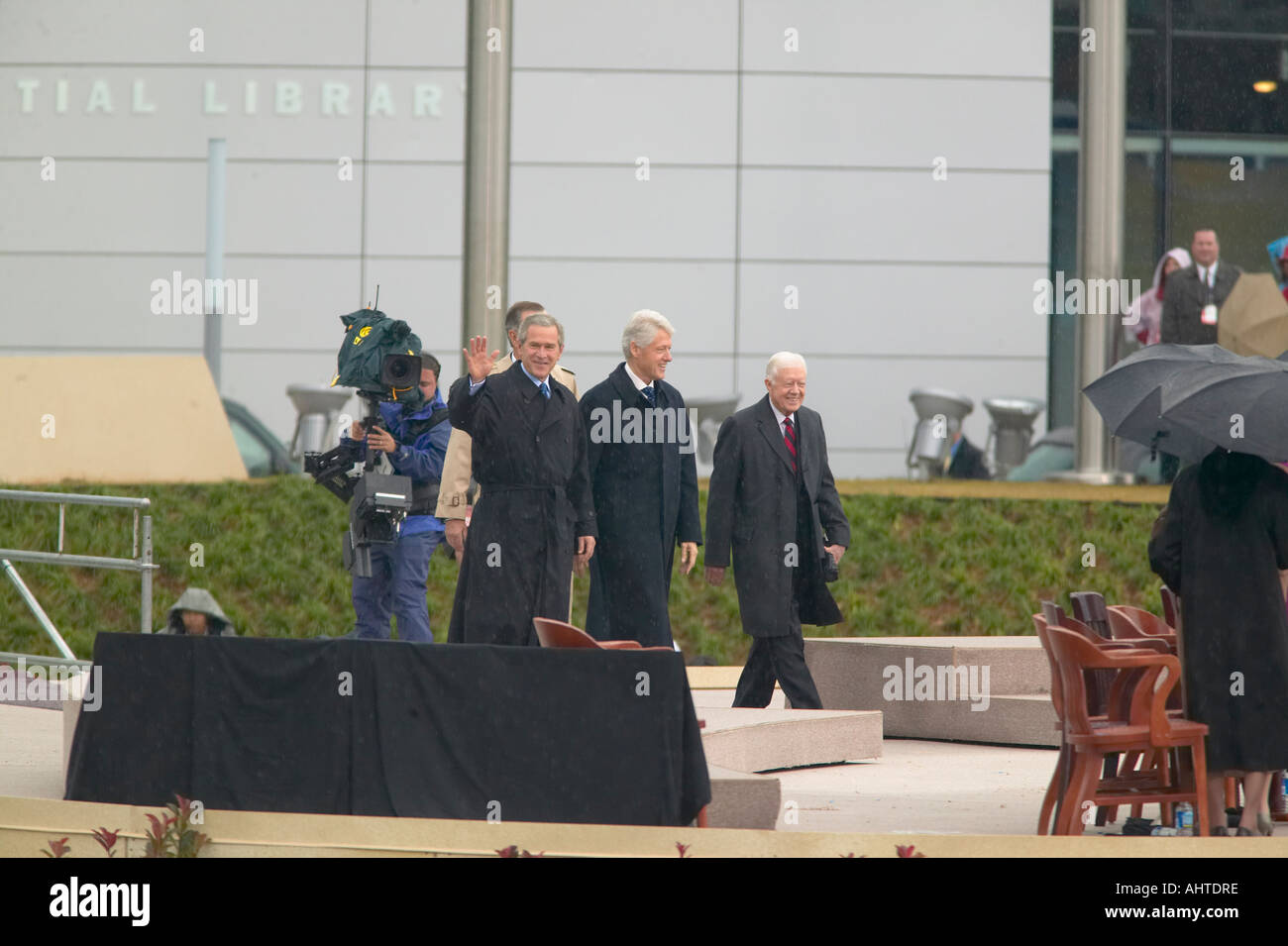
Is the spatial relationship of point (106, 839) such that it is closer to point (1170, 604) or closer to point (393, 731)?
point (393, 731)

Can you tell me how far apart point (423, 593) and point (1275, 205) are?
46.8 feet

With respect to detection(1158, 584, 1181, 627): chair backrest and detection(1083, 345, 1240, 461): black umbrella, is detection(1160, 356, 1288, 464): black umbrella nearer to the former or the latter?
detection(1083, 345, 1240, 461): black umbrella

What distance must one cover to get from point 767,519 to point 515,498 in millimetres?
2005

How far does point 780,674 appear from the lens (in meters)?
9.95

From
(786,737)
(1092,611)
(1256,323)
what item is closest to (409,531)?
(786,737)

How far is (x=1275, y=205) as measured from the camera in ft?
68.9

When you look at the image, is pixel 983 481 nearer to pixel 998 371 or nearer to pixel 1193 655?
pixel 998 371

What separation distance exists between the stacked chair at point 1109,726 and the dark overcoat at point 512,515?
2199mm

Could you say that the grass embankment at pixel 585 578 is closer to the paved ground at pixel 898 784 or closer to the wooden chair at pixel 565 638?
the paved ground at pixel 898 784

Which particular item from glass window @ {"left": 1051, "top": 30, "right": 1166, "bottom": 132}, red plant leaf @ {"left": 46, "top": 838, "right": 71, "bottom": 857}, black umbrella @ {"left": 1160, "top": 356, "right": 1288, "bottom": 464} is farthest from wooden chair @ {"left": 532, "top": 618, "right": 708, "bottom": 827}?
glass window @ {"left": 1051, "top": 30, "right": 1166, "bottom": 132}

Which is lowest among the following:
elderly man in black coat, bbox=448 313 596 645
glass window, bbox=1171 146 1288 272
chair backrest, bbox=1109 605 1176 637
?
chair backrest, bbox=1109 605 1176 637

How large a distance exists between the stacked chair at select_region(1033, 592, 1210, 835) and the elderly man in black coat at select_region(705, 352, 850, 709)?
2.53 meters

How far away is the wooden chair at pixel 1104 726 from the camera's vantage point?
6.84 m

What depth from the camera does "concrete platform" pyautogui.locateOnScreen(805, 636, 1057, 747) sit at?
34.6ft
